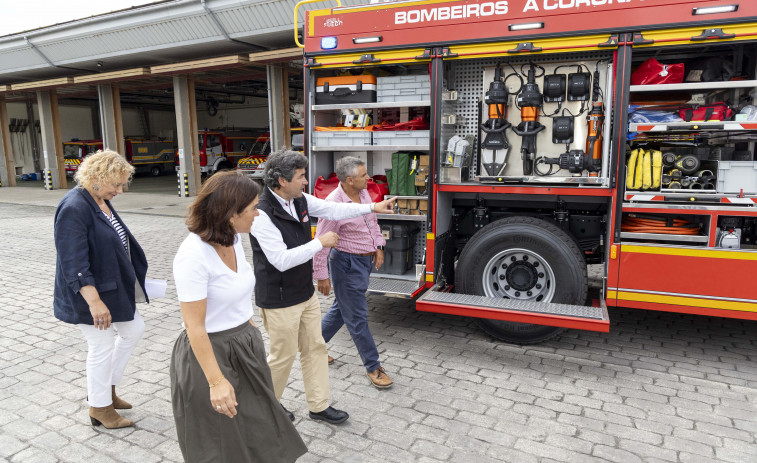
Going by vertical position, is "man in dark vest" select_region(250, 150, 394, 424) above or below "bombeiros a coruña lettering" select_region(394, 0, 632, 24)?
below

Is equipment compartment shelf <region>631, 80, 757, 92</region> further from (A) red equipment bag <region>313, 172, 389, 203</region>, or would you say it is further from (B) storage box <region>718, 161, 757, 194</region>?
(A) red equipment bag <region>313, 172, 389, 203</region>

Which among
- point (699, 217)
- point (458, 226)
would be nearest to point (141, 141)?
point (458, 226)

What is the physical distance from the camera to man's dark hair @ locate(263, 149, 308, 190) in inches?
125

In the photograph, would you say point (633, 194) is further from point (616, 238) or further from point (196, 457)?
point (196, 457)

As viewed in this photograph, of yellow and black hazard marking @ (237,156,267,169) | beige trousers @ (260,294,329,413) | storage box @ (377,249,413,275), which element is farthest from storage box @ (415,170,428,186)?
yellow and black hazard marking @ (237,156,267,169)

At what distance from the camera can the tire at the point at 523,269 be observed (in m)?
4.72

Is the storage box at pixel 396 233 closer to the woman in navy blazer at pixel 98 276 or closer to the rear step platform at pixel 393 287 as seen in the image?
the rear step platform at pixel 393 287

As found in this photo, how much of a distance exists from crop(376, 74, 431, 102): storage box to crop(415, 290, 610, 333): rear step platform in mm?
1933

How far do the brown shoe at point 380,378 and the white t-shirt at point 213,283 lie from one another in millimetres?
1820

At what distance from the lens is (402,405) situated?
384cm

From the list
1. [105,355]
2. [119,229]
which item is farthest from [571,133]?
[105,355]

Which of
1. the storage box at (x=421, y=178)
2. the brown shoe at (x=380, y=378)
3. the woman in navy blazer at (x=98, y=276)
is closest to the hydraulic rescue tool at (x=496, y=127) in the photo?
the storage box at (x=421, y=178)

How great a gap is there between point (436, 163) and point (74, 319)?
3195mm

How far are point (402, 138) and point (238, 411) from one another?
3.55 m
